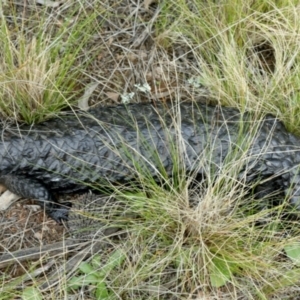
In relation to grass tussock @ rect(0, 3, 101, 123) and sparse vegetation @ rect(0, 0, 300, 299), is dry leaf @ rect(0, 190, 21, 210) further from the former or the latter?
grass tussock @ rect(0, 3, 101, 123)

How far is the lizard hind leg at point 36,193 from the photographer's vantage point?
336cm

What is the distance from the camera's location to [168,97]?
3.67 meters

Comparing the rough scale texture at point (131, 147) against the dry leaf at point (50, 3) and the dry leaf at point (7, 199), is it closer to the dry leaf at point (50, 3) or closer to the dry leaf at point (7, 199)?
the dry leaf at point (7, 199)

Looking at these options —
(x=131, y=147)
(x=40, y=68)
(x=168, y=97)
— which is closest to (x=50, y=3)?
(x=40, y=68)

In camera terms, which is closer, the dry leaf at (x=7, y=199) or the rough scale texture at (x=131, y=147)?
the rough scale texture at (x=131, y=147)

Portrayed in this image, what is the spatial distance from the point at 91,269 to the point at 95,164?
549 millimetres

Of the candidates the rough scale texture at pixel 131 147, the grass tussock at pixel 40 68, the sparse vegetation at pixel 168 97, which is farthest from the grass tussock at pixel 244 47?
the grass tussock at pixel 40 68

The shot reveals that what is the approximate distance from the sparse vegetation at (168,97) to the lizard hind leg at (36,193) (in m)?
0.25

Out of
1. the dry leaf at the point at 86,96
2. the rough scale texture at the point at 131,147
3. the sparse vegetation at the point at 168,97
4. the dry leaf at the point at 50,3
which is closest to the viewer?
the sparse vegetation at the point at 168,97

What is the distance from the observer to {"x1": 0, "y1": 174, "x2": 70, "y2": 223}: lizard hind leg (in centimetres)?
336

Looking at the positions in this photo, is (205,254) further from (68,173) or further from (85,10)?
(85,10)

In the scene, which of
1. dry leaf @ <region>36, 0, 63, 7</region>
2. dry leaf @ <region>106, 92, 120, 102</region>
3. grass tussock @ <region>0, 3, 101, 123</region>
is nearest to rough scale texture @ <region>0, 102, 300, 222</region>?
grass tussock @ <region>0, 3, 101, 123</region>

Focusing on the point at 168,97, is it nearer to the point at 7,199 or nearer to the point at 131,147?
the point at 131,147

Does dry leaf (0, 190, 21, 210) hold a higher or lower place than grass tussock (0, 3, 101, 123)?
lower
